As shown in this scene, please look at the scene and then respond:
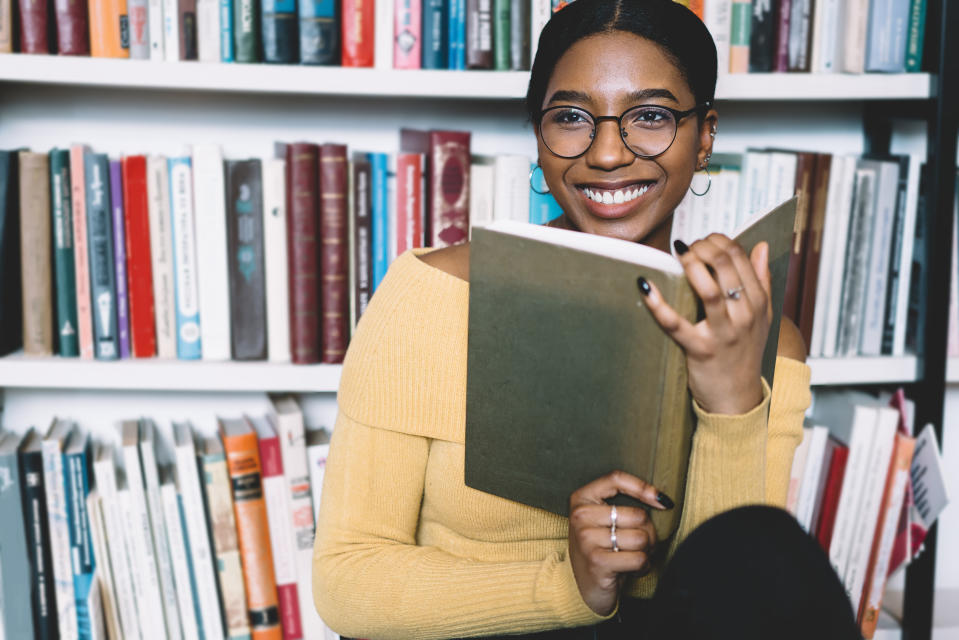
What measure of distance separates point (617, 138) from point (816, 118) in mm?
770

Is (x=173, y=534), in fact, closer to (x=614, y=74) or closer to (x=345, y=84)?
(x=345, y=84)

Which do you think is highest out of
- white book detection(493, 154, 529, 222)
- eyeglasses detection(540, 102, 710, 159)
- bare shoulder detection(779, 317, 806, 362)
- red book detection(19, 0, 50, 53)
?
red book detection(19, 0, 50, 53)

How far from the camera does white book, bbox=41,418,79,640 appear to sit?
1143 millimetres

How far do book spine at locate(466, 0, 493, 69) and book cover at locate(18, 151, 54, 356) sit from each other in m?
0.55

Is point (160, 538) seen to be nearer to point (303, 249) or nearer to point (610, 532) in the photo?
point (303, 249)

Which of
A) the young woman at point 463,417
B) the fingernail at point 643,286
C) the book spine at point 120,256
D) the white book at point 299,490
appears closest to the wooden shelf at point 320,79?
the book spine at point 120,256

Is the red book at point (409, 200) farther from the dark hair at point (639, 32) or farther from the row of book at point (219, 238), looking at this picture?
the dark hair at point (639, 32)

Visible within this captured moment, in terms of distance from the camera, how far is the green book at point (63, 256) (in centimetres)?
108

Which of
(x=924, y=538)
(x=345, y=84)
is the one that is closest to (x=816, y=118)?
(x=924, y=538)

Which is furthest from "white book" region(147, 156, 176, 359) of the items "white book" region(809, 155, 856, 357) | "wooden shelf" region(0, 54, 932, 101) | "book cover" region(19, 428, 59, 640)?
"white book" region(809, 155, 856, 357)

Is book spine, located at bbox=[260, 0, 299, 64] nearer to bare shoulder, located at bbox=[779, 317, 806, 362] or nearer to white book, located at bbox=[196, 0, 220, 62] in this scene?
white book, located at bbox=[196, 0, 220, 62]

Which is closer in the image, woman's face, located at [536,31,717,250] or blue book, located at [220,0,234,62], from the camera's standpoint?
woman's face, located at [536,31,717,250]

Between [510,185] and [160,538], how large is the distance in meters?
0.67

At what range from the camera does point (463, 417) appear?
791 millimetres
